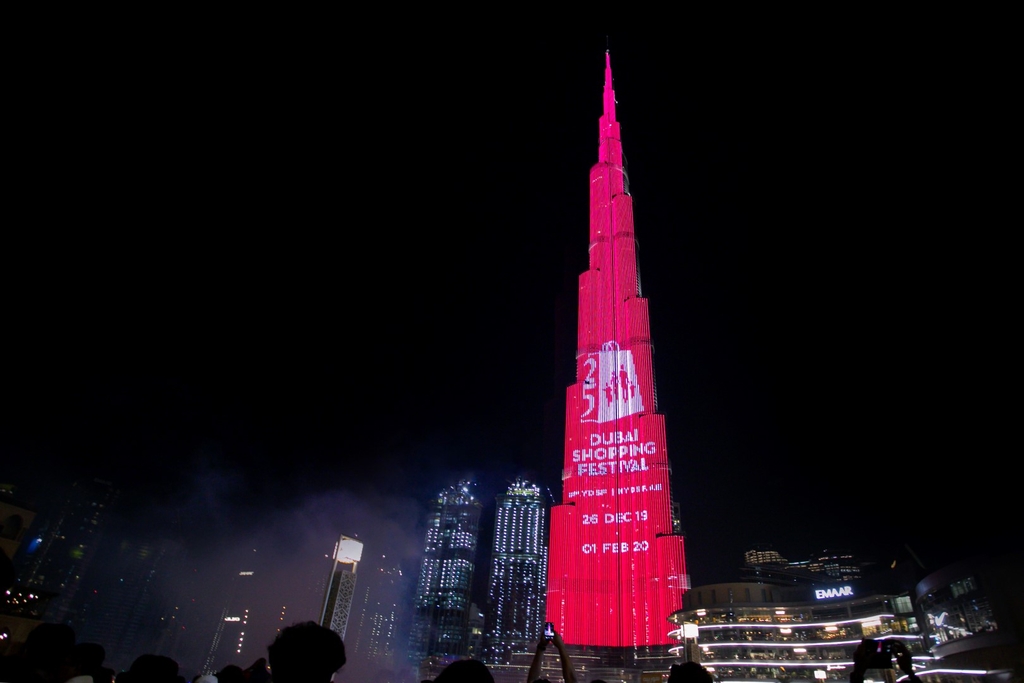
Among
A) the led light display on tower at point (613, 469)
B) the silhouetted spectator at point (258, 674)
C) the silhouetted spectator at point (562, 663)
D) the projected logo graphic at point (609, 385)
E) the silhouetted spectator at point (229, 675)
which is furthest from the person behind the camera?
the projected logo graphic at point (609, 385)

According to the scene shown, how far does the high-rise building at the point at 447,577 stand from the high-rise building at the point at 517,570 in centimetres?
653

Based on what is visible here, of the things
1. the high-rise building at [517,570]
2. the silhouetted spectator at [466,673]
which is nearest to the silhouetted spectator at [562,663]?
the silhouetted spectator at [466,673]

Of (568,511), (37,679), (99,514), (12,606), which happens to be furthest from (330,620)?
(99,514)

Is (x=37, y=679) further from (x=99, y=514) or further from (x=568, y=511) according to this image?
(x=99, y=514)

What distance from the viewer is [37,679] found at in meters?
4.10

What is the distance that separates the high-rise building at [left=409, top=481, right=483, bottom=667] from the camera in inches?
5236

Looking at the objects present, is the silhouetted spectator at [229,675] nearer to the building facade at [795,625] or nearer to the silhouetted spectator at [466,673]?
the silhouetted spectator at [466,673]

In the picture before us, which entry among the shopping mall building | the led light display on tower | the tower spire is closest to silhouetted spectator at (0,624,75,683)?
the shopping mall building

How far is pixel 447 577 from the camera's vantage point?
14362 centimetres

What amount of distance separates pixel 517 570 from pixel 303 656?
154 meters

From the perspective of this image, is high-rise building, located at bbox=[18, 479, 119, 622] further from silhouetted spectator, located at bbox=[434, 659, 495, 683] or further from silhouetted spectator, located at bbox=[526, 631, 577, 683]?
silhouetted spectator, located at bbox=[434, 659, 495, 683]

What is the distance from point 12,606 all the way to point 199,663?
438 ft

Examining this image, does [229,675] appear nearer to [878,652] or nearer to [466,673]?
[466,673]

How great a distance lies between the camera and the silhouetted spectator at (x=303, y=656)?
306 centimetres
